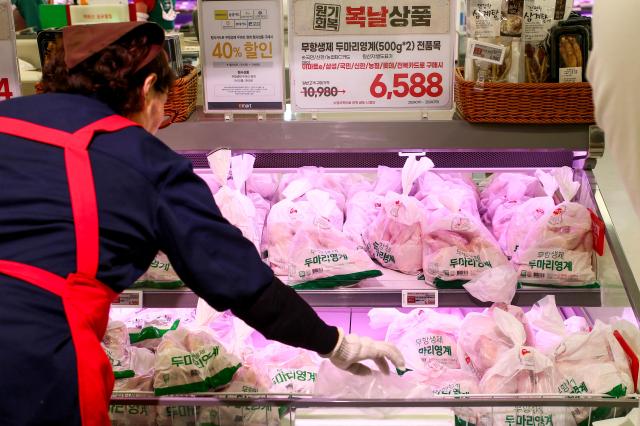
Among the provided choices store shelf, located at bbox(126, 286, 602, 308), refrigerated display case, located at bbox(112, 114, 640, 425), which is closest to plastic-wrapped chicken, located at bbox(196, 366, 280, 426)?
refrigerated display case, located at bbox(112, 114, 640, 425)

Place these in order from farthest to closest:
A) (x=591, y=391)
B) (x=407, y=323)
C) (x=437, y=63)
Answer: (x=407, y=323), (x=437, y=63), (x=591, y=391)

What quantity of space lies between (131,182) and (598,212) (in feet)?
4.80

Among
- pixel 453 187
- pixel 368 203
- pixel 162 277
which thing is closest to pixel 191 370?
pixel 162 277

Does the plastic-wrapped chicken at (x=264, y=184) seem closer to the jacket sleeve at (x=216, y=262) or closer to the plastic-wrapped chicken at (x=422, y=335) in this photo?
the plastic-wrapped chicken at (x=422, y=335)

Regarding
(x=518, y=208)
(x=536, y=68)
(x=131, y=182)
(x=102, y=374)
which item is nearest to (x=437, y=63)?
(x=536, y=68)

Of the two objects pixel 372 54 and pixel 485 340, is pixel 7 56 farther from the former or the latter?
pixel 485 340

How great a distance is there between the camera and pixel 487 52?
2.15 meters

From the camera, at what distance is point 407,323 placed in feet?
8.49

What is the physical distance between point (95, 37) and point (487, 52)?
110 centimetres

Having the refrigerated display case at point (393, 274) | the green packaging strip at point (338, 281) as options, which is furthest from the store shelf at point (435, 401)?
the green packaging strip at point (338, 281)

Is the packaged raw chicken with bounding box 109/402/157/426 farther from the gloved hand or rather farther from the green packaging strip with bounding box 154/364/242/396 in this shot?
the gloved hand

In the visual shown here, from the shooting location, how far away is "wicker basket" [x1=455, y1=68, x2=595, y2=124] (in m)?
2.15

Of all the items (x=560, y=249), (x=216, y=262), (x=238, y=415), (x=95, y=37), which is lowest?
(x=238, y=415)

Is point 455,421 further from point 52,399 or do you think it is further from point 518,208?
point 52,399
